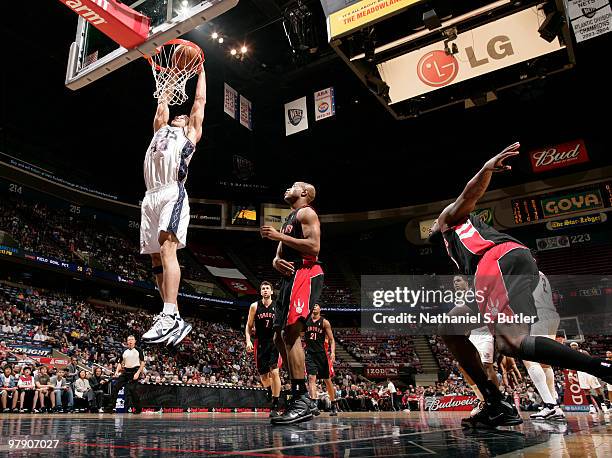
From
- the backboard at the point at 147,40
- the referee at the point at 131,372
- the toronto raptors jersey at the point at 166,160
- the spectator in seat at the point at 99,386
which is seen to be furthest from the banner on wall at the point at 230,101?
the toronto raptors jersey at the point at 166,160

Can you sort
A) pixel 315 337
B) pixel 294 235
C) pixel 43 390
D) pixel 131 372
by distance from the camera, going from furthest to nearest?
pixel 43 390 < pixel 131 372 < pixel 315 337 < pixel 294 235

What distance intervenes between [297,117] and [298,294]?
13.2 meters

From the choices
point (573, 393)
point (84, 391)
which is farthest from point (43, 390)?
point (573, 393)

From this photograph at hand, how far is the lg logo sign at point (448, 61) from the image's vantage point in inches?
290

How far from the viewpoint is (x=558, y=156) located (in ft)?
72.9

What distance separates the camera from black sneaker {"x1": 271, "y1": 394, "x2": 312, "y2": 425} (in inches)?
144

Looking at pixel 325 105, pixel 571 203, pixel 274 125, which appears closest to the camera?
pixel 325 105

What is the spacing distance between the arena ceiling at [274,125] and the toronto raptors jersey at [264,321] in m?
7.30

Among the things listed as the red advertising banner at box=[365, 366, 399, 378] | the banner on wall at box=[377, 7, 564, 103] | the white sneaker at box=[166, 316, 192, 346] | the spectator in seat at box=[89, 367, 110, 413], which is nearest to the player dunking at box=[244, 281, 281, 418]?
the white sneaker at box=[166, 316, 192, 346]

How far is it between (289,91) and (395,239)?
13.3 meters

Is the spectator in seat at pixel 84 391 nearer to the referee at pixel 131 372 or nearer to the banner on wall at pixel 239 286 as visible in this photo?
the referee at pixel 131 372

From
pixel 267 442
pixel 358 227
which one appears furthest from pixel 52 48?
pixel 358 227

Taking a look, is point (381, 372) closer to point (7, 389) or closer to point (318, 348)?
point (318, 348)

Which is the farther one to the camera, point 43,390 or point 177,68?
point 43,390
